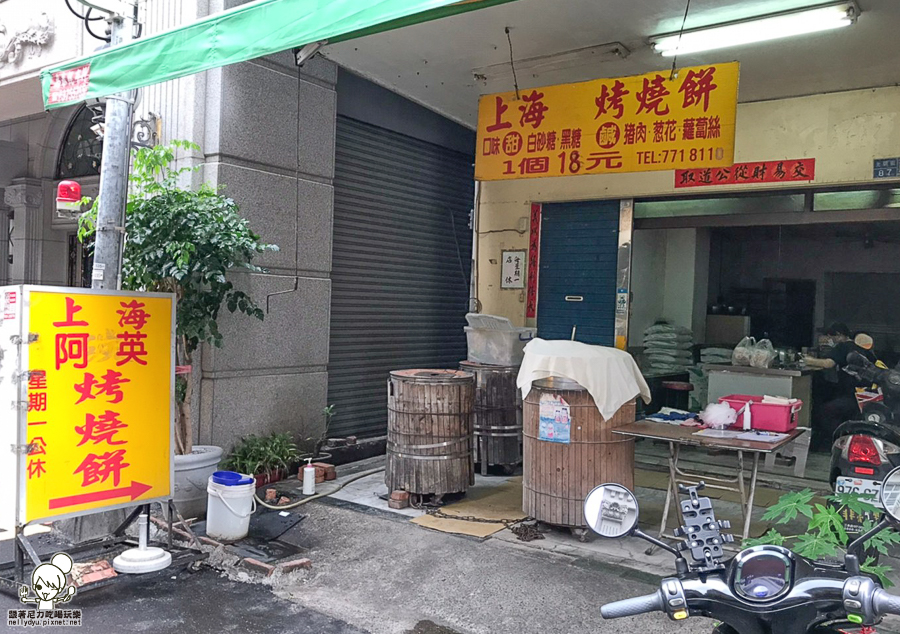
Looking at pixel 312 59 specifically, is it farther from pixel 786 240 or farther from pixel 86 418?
pixel 786 240

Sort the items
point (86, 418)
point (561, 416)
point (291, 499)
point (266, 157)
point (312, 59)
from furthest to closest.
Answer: point (312, 59) < point (266, 157) < point (291, 499) < point (561, 416) < point (86, 418)

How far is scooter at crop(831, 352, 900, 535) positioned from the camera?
5188mm

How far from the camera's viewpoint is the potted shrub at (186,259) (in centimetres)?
591

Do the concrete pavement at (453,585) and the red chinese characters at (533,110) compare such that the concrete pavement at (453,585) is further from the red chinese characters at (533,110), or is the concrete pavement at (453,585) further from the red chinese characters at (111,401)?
the red chinese characters at (533,110)

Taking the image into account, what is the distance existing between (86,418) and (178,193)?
2151mm

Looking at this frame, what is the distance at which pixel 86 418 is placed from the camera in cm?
496

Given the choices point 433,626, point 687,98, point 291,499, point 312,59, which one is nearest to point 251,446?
point 291,499

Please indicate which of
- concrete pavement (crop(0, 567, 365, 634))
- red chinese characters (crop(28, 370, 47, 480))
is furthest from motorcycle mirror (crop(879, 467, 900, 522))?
red chinese characters (crop(28, 370, 47, 480))

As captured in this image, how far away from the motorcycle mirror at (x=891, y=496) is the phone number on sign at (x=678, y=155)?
3.84 meters

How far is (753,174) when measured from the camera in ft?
26.1

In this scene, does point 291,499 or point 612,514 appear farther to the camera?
point 291,499

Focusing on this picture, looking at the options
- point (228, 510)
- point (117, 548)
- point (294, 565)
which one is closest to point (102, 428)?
point (117, 548)

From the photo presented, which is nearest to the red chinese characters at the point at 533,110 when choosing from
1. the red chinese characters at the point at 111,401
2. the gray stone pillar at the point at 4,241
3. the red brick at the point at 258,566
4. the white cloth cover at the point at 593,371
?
the white cloth cover at the point at 593,371

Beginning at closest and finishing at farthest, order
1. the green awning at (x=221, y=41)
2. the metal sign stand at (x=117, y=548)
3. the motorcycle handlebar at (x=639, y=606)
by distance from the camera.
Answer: the motorcycle handlebar at (x=639, y=606) → the green awning at (x=221, y=41) → the metal sign stand at (x=117, y=548)
